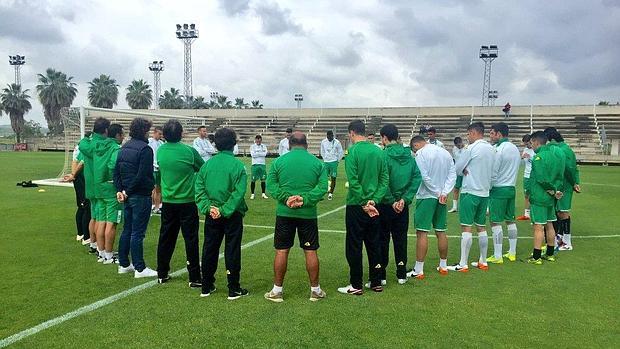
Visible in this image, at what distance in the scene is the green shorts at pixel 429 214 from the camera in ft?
21.6

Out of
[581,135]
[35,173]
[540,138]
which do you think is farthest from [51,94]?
[540,138]

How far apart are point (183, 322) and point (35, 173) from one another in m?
21.6

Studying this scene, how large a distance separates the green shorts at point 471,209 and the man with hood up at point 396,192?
1093 millimetres

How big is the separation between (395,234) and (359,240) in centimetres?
81

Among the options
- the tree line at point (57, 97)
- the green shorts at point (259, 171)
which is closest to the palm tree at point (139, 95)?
the tree line at point (57, 97)

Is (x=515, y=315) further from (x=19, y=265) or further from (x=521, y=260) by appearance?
(x=19, y=265)

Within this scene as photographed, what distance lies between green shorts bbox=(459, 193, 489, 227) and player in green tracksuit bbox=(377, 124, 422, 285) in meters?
1.09

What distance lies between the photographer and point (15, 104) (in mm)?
70438

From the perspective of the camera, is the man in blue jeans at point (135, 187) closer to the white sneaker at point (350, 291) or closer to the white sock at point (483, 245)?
the white sneaker at point (350, 291)

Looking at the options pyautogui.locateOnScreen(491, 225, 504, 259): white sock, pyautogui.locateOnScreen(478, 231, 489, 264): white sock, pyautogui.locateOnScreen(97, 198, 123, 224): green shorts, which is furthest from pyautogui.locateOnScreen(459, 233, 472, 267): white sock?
pyautogui.locateOnScreen(97, 198, 123, 224): green shorts

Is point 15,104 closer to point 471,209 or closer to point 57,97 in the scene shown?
point 57,97

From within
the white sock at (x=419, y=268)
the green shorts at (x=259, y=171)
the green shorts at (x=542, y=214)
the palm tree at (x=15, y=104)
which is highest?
the palm tree at (x=15, y=104)

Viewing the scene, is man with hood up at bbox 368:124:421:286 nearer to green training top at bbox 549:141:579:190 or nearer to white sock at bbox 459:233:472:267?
white sock at bbox 459:233:472:267

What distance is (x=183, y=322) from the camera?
15.7 feet
